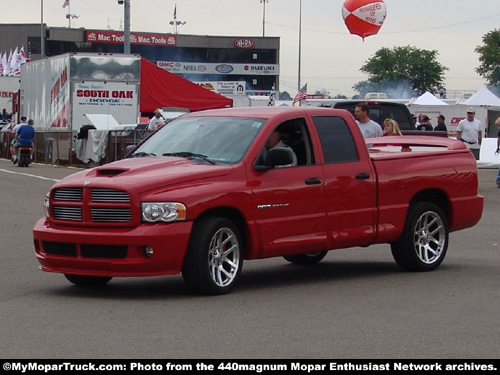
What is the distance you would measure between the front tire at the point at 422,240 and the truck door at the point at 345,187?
55 centimetres

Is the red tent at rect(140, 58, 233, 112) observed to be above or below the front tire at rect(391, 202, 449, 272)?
above

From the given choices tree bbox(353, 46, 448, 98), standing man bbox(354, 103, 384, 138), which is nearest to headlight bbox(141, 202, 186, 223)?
standing man bbox(354, 103, 384, 138)

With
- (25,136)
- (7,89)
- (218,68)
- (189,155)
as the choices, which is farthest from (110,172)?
(218,68)

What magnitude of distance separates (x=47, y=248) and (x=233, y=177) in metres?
1.81

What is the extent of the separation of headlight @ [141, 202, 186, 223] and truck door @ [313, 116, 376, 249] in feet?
6.29

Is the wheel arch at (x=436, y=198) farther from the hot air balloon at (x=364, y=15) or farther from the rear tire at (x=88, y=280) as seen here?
the hot air balloon at (x=364, y=15)

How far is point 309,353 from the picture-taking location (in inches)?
274

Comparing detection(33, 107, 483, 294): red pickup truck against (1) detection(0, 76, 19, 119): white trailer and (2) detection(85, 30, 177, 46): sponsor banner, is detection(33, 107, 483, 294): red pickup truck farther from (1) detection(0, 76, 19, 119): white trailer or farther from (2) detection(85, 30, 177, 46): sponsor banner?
(2) detection(85, 30, 177, 46): sponsor banner

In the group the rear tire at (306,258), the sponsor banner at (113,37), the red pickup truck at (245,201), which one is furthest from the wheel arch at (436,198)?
the sponsor banner at (113,37)

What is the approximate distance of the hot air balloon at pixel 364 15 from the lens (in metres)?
36.7

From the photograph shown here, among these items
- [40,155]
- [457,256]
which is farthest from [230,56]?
[457,256]

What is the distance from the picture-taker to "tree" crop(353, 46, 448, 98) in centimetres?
13338

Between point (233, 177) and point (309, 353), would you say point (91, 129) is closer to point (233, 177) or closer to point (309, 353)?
point (233, 177)

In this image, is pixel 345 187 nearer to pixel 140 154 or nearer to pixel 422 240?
pixel 422 240
